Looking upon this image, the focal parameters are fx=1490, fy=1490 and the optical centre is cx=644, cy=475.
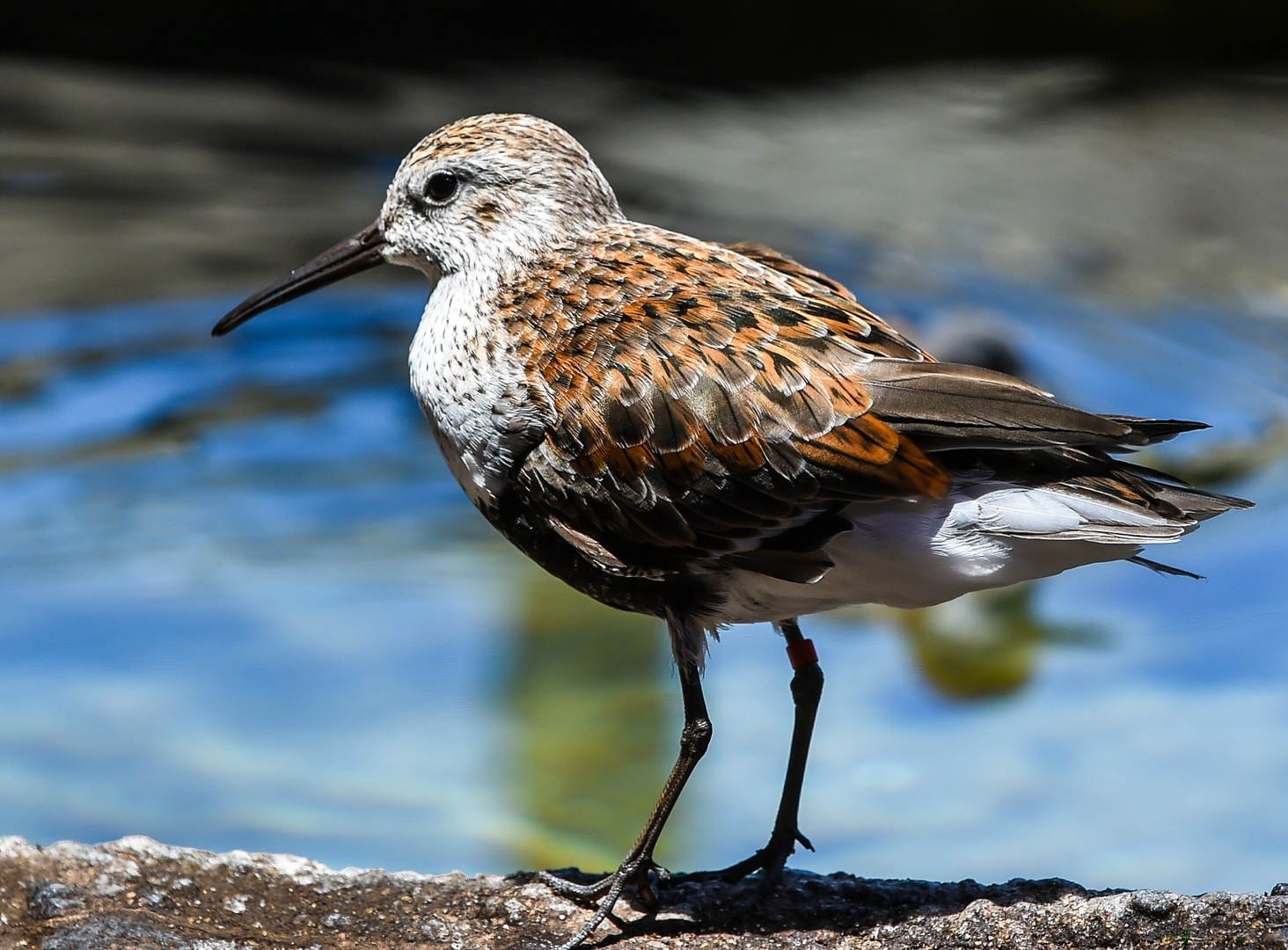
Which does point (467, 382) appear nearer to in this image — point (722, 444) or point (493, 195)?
point (493, 195)

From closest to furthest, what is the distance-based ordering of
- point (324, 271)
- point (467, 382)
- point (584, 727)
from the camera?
1. point (467, 382)
2. point (324, 271)
3. point (584, 727)

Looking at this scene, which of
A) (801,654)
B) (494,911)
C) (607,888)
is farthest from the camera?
(801,654)

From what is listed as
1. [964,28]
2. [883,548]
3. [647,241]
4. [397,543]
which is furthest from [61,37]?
[883,548]

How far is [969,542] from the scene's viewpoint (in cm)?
401

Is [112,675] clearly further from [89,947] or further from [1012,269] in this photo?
[1012,269]

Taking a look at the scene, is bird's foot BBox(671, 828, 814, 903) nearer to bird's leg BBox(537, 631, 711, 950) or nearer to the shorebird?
the shorebird

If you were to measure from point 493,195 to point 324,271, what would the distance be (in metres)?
0.85

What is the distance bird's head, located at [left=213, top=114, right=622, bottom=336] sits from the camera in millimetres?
4758

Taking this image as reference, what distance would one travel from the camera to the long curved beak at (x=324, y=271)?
5.17 meters

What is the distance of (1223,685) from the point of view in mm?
8484

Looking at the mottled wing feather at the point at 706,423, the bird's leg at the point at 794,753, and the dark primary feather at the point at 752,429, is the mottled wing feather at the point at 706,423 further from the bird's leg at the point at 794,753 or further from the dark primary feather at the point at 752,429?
the bird's leg at the point at 794,753

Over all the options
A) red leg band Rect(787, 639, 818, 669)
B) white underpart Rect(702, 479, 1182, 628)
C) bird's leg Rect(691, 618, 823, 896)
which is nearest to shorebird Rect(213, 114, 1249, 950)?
white underpart Rect(702, 479, 1182, 628)

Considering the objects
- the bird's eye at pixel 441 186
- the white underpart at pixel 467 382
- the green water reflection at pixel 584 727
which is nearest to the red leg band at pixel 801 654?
the white underpart at pixel 467 382

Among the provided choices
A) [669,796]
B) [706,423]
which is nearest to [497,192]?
[706,423]
